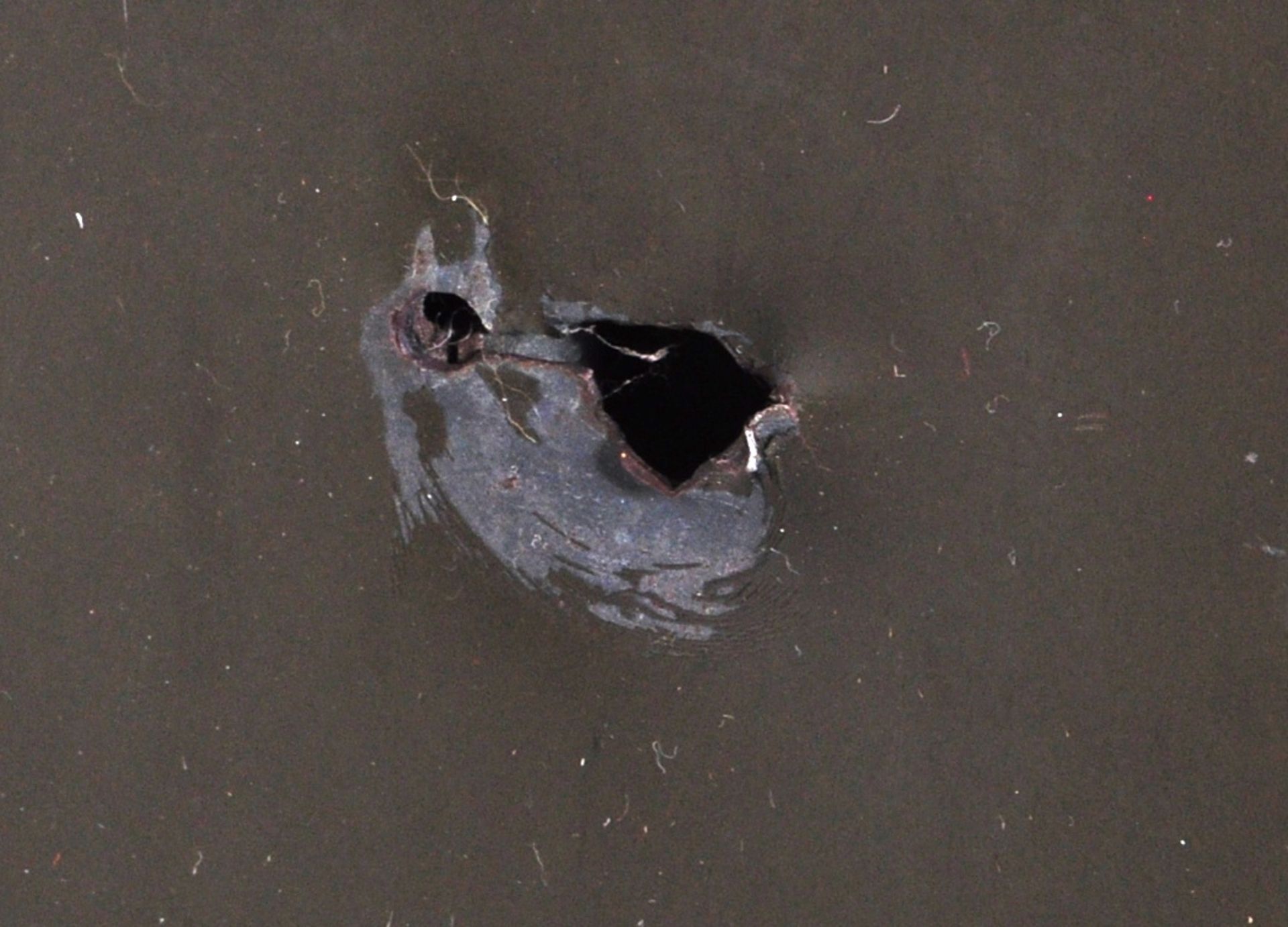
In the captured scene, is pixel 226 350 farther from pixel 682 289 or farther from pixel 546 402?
pixel 682 289

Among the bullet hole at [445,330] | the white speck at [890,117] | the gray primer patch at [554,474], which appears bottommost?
the gray primer patch at [554,474]

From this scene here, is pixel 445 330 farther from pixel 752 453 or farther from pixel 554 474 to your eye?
pixel 752 453

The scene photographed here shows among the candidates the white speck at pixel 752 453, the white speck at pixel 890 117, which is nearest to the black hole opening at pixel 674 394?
the white speck at pixel 752 453

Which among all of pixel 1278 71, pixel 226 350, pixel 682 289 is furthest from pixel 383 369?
pixel 1278 71

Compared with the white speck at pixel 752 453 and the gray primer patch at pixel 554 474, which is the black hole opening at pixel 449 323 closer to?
the gray primer patch at pixel 554 474

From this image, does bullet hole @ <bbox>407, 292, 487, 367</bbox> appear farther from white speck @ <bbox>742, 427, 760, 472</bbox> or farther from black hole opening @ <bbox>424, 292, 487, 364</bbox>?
white speck @ <bbox>742, 427, 760, 472</bbox>

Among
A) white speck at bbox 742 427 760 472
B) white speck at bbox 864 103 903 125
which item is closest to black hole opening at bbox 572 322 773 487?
white speck at bbox 742 427 760 472
